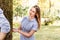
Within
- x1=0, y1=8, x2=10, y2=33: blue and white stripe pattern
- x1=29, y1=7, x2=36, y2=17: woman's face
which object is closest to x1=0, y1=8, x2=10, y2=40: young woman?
x1=0, y1=8, x2=10, y2=33: blue and white stripe pattern

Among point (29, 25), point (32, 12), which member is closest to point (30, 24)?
point (29, 25)

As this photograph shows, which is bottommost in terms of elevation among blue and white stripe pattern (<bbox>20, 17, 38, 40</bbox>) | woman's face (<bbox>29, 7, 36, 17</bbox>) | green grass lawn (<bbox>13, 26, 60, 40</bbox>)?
green grass lawn (<bbox>13, 26, 60, 40</bbox>)

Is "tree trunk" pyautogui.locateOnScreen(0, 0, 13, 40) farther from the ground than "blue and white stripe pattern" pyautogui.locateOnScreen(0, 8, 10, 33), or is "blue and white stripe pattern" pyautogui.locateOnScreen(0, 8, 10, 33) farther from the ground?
"tree trunk" pyautogui.locateOnScreen(0, 0, 13, 40)

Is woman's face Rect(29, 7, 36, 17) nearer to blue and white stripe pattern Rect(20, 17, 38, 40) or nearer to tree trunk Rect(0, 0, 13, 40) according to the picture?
blue and white stripe pattern Rect(20, 17, 38, 40)

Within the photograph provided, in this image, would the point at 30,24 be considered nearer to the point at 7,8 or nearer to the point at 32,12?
the point at 32,12

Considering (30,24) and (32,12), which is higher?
(32,12)

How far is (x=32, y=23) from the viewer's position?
6.71ft

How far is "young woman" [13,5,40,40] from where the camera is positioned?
2.04m

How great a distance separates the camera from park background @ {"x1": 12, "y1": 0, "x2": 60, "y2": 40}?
6.67ft

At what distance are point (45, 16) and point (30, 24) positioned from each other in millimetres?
199

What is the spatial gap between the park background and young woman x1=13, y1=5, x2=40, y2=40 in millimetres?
42

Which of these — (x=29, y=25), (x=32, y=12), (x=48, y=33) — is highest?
(x=32, y=12)

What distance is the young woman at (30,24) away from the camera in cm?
204

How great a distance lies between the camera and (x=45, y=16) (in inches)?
80.5
